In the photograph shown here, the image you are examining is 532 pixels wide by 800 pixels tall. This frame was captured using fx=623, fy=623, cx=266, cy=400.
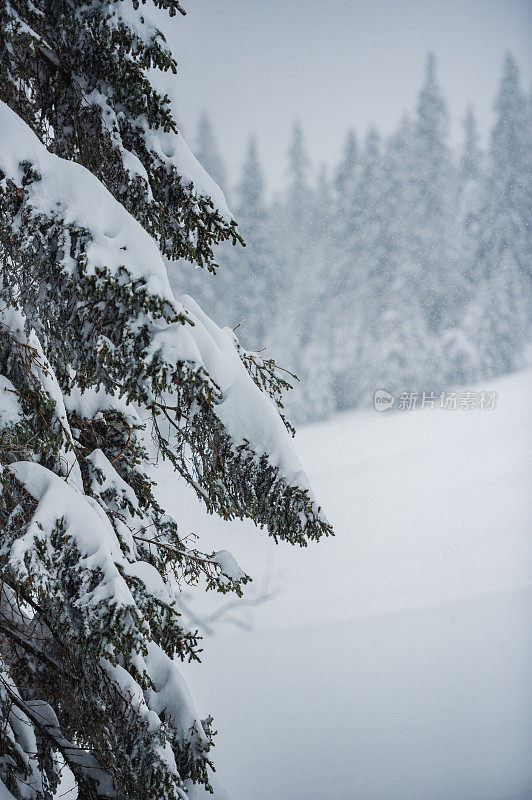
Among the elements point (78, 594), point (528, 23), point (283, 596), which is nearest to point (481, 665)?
point (283, 596)

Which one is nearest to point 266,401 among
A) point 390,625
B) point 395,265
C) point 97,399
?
point 97,399

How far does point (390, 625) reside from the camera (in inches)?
560

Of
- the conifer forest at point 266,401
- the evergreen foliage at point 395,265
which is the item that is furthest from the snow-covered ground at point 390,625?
the evergreen foliage at point 395,265

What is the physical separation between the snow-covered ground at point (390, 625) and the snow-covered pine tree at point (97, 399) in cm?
871

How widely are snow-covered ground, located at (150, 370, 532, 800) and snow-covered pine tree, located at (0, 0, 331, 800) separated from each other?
28.6 ft

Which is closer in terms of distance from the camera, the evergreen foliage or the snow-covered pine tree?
the snow-covered pine tree

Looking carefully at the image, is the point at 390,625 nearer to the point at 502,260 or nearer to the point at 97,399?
the point at 502,260

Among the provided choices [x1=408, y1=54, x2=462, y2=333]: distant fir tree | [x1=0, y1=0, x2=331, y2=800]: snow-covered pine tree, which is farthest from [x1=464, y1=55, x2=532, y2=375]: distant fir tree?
[x1=0, y1=0, x2=331, y2=800]: snow-covered pine tree

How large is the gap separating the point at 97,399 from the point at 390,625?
12597 mm

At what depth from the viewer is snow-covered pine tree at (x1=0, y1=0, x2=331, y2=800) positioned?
6.65ft

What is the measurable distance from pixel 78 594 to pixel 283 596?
45.5 feet

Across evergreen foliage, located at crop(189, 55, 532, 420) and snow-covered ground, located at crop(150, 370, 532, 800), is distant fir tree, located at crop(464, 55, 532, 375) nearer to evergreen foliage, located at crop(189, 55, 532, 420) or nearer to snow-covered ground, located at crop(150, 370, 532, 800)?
evergreen foliage, located at crop(189, 55, 532, 420)

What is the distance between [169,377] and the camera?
1992 millimetres

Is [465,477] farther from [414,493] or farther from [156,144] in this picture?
[156,144]
